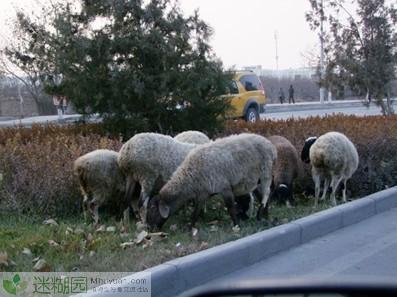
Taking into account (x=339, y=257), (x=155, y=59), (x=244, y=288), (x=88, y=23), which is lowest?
(x=339, y=257)

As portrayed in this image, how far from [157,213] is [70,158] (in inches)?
80.7

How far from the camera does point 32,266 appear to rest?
18.4ft

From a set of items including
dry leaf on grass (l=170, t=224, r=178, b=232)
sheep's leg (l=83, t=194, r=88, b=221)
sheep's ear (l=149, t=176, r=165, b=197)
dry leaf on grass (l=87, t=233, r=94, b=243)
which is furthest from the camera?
sheep's leg (l=83, t=194, r=88, b=221)

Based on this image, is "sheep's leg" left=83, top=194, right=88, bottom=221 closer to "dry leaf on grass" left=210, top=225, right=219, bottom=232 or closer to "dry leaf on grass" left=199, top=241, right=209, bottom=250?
"dry leaf on grass" left=210, top=225, right=219, bottom=232

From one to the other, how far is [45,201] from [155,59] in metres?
3.98

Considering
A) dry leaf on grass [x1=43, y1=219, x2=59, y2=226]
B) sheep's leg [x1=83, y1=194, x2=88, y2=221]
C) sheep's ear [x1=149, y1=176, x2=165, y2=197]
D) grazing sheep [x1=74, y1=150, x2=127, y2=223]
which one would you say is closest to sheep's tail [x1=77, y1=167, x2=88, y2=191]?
grazing sheep [x1=74, y1=150, x2=127, y2=223]

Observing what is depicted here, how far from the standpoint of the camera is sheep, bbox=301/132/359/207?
8938mm

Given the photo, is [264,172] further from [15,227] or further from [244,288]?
[244,288]

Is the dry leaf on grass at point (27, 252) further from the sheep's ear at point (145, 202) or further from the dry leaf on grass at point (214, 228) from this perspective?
the dry leaf on grass at point (214, 228)

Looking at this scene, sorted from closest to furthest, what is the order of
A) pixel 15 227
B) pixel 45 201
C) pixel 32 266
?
pixel 32 266 → pixel 15 227 → pixel 45 201

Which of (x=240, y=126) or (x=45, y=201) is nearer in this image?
(x=45, y=201)

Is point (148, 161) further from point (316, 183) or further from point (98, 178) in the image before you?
point (316, 183)

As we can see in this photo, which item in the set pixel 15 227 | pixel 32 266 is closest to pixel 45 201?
pixel 15 227

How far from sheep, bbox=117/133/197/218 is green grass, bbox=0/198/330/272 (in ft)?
1.65
